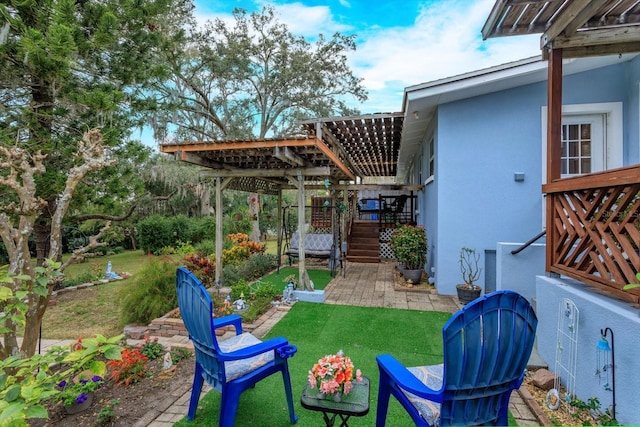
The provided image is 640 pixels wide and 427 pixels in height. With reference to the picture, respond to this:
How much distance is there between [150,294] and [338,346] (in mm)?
2953

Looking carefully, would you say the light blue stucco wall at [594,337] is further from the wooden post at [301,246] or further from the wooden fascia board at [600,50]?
the wooden post at [301,246]

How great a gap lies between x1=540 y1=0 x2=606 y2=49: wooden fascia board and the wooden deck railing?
1.52 metres

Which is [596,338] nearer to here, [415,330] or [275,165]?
[415,330]

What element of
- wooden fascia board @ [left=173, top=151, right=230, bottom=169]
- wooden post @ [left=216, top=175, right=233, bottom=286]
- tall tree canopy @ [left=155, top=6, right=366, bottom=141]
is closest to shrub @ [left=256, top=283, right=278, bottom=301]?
wooden post @ [left=216, top=175, right=233, bottom=286]

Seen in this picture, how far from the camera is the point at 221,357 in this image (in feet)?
6.71

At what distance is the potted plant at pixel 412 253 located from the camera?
262 inches

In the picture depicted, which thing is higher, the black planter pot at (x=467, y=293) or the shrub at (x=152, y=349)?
the black planter pot at (x=467, y=293)

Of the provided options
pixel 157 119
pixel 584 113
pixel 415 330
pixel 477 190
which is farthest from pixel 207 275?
pixel 157 119

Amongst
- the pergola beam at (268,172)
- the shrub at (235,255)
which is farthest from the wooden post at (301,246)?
the shrub at (235,255)

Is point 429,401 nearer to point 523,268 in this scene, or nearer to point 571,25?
point 523,268

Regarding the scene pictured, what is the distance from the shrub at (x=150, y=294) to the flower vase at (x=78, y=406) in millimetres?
2001

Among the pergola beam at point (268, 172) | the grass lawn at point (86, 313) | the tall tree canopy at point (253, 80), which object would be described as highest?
the tall tree canopy at point (253, 80)

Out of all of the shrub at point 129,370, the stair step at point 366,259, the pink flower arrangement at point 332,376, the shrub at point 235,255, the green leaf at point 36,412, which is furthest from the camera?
the stair step at point 366,259

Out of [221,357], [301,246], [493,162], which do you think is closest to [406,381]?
[221,357]
